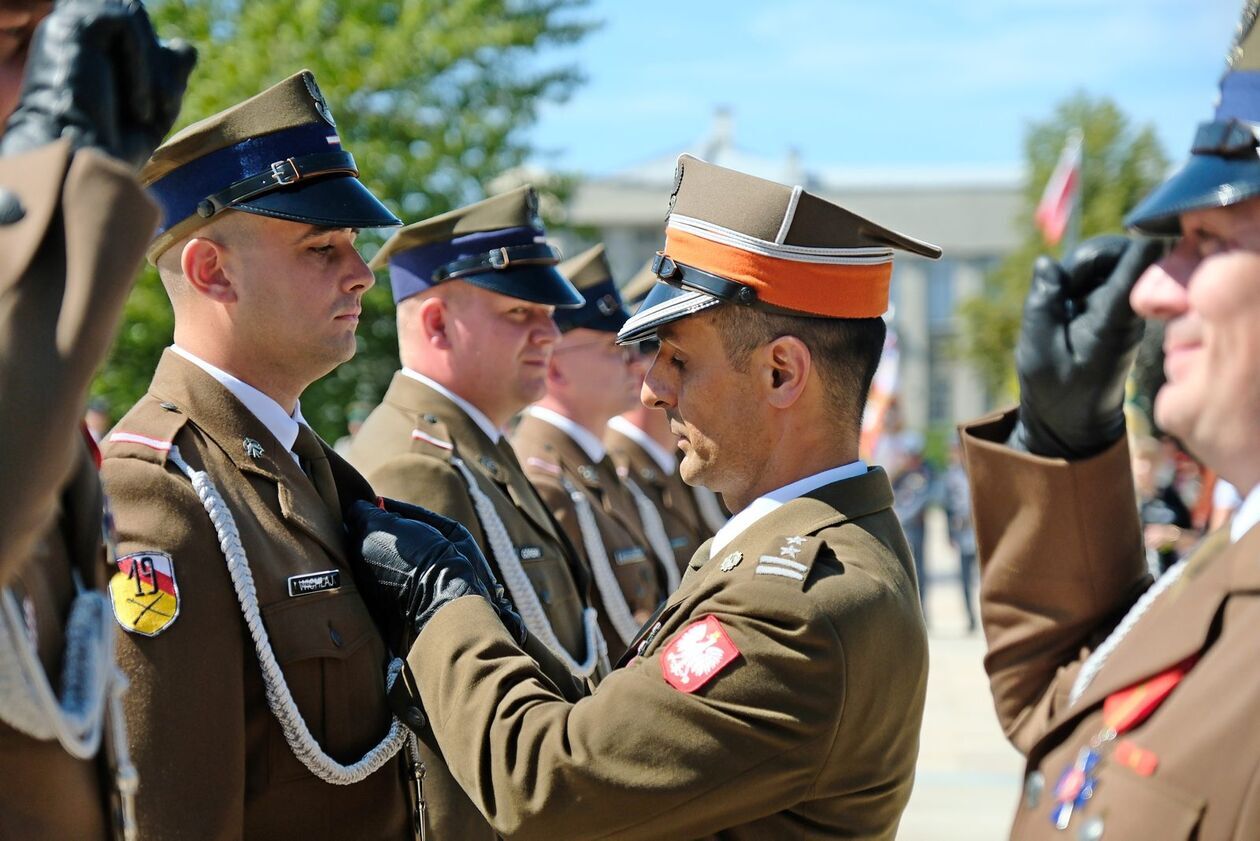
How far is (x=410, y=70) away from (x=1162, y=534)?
10488 mm

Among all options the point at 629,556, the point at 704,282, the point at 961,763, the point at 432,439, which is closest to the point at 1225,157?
the point at 704,282

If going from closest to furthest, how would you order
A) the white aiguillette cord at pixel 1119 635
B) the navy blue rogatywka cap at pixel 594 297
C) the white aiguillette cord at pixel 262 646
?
the white aiguillette cord at pixel 1119 635
the white aiguillette cord at pixel 262 646
the navy blue rogatywka cap at pixel 594 297

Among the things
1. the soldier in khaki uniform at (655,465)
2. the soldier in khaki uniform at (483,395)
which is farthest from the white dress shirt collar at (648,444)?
the soldier in khaki uniform at (483,395)

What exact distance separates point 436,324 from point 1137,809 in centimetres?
310

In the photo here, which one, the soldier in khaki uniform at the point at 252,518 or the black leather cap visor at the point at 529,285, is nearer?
the soldier in khaki uniform at the point at 252,518

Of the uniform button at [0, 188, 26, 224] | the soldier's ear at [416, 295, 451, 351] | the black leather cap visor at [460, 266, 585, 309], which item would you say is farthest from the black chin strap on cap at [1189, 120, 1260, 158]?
the soldier's ear at [416, 295, 451, 351]

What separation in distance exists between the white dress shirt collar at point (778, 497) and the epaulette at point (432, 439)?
164 centimetres

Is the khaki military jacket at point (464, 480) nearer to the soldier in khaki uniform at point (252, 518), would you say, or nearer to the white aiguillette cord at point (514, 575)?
the white aiguillette cord at point (514, 575)

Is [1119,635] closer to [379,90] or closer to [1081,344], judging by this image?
[1081,344]

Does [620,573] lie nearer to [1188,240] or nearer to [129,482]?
[129,482]

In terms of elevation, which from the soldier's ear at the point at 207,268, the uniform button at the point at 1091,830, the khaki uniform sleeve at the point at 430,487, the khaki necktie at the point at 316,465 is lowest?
the khaki uniform sleeve at the point at 430,487

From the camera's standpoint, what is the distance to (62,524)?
179cm

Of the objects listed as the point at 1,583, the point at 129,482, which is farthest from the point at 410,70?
the point at 1,583

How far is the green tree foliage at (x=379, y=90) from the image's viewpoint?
14828mm
